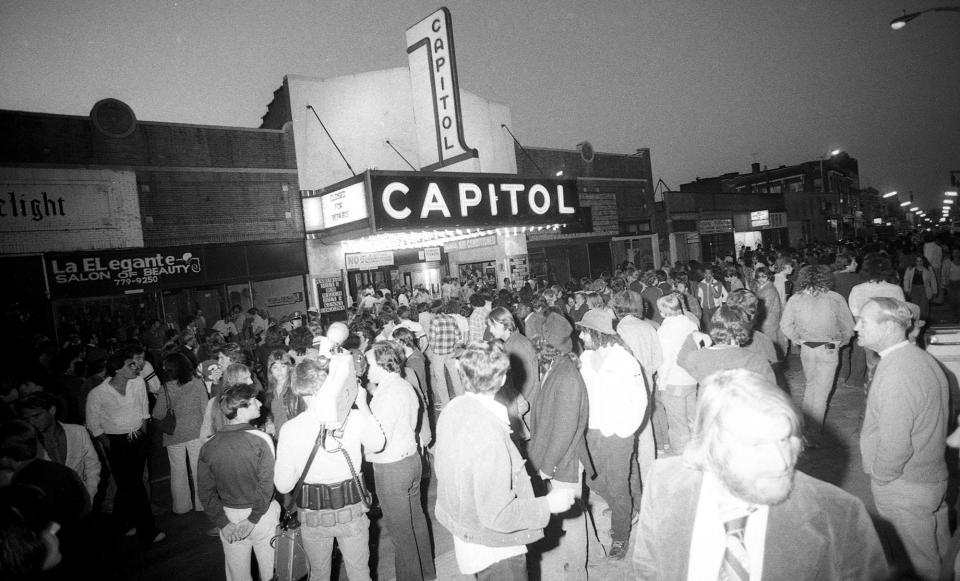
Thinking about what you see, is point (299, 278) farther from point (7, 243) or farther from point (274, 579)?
point (274, 579)

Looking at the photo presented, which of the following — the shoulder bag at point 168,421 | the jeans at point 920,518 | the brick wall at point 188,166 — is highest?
the brick wall at point 188,166

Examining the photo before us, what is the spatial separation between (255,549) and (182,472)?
2670 mm

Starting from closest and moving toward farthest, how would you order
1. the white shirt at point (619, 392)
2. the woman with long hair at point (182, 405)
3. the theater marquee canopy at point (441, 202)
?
the white shirt at point (619, 392)
the woman with long hair at point (182, 405)
the theater marquee canopy at point (441, 202)

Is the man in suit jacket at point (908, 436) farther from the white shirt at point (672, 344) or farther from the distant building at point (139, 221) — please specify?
the distant building at point (139, 221)

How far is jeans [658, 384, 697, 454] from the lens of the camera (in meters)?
4.83

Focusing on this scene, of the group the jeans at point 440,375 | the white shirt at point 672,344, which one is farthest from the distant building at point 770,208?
the white shirt at point 672,344

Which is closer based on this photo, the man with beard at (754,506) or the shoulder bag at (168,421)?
the man with beard at (754,506)

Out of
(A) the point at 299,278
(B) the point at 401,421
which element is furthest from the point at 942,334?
(A) the point at 299,278

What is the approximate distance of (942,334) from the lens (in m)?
3.87

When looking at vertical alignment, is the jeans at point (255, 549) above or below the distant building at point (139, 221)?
below

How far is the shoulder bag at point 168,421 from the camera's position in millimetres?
5234

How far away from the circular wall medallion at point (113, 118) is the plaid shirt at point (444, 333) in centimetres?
1061

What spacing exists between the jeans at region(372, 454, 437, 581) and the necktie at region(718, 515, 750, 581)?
8.20ft

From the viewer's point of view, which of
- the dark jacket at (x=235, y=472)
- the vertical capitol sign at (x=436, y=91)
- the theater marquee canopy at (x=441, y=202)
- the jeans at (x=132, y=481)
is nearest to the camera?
the dark jacket at (x=235, y=472)
